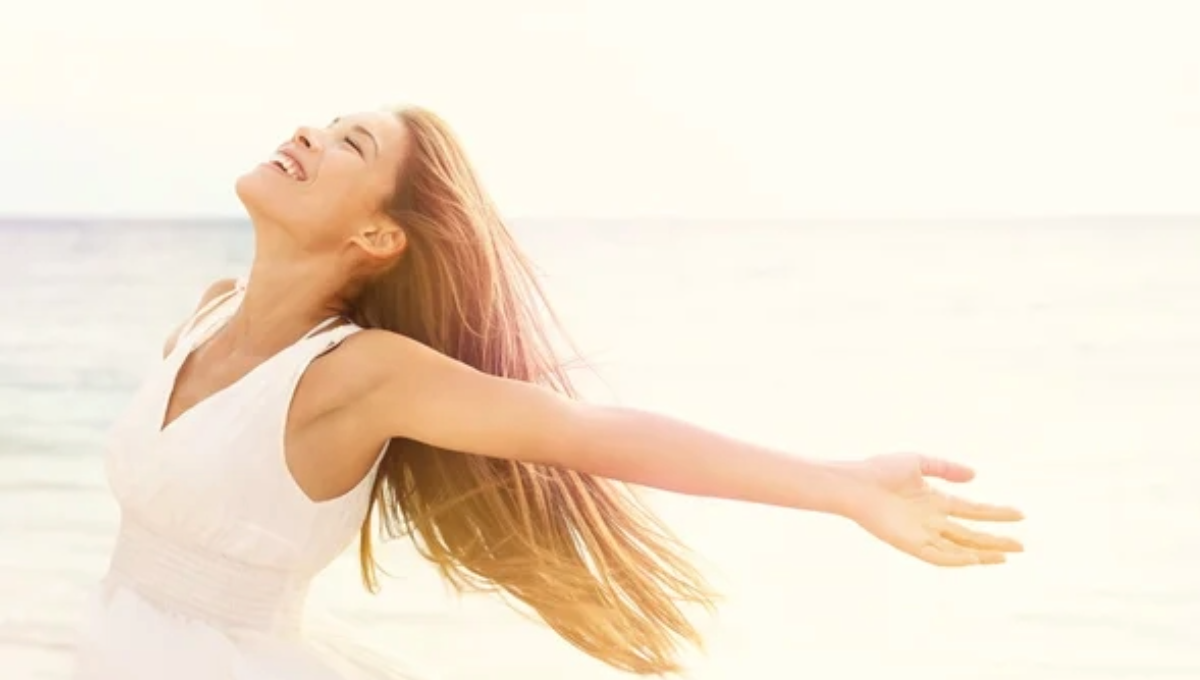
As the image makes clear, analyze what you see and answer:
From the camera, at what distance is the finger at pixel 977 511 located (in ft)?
5.93

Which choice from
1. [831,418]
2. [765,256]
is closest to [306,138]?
[831,418]

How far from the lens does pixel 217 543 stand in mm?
2004

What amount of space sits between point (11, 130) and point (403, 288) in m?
10.5

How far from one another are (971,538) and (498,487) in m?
0.54

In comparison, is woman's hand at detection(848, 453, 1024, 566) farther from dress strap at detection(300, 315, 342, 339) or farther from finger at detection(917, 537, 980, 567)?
dress strap at detection(300, 315, 342, 339)

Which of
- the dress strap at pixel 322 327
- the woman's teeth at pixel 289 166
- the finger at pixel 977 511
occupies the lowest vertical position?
the dress strap at pixel 322 327

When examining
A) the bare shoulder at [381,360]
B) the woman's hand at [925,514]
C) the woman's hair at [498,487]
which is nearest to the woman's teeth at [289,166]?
the woman's hair at [498,487]

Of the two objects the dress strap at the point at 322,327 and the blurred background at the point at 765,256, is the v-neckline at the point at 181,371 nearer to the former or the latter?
the dress strap at the point at 322,327

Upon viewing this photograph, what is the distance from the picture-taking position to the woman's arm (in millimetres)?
1861

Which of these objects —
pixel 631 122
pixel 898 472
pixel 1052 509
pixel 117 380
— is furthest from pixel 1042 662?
pixel 631 122

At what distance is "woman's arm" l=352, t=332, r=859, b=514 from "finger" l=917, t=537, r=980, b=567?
9 centimetres

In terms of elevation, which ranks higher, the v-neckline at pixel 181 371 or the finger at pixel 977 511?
the finger at pixel 977 511

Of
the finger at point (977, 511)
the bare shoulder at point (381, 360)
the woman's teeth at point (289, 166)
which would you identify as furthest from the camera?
the woman's teeth at point (289, 166)

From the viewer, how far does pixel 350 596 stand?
375cm
